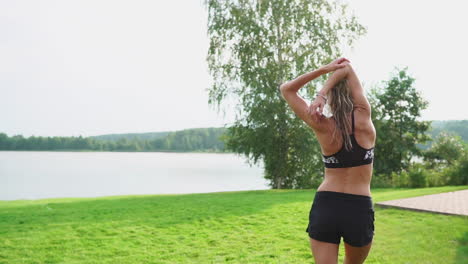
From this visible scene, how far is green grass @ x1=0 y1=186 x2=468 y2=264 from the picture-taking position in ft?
21.0

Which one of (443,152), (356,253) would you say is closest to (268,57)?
(356,253)

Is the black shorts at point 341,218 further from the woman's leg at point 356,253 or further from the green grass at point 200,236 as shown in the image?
the green grass at point 200,236

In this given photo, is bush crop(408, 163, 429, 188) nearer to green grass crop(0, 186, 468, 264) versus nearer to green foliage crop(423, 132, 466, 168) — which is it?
green grass crop(0, 186, 468, 264)

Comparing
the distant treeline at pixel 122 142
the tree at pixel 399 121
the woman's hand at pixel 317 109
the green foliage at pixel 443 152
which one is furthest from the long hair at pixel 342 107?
the distant treeline at pixel 122 142

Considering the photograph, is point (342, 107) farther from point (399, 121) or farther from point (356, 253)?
point (399, 121)

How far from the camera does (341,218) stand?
2.54 m

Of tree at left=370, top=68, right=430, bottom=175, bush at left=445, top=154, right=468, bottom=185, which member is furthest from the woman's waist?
tree at left=370, top=68, right=430, bottom=175

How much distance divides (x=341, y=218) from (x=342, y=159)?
1.22 feet

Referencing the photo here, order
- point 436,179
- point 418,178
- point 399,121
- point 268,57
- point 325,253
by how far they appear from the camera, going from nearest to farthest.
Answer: point 325,253 < point 418,178 < point 436,179 < point 268,57 < point 399,121

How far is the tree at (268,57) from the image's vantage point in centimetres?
1978

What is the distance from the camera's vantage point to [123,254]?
6.64 m

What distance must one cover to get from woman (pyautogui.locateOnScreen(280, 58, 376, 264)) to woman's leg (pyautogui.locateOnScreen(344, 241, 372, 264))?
8 cm

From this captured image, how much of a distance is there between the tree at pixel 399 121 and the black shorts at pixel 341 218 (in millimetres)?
29124

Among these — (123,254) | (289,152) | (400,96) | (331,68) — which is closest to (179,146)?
(400,96)
